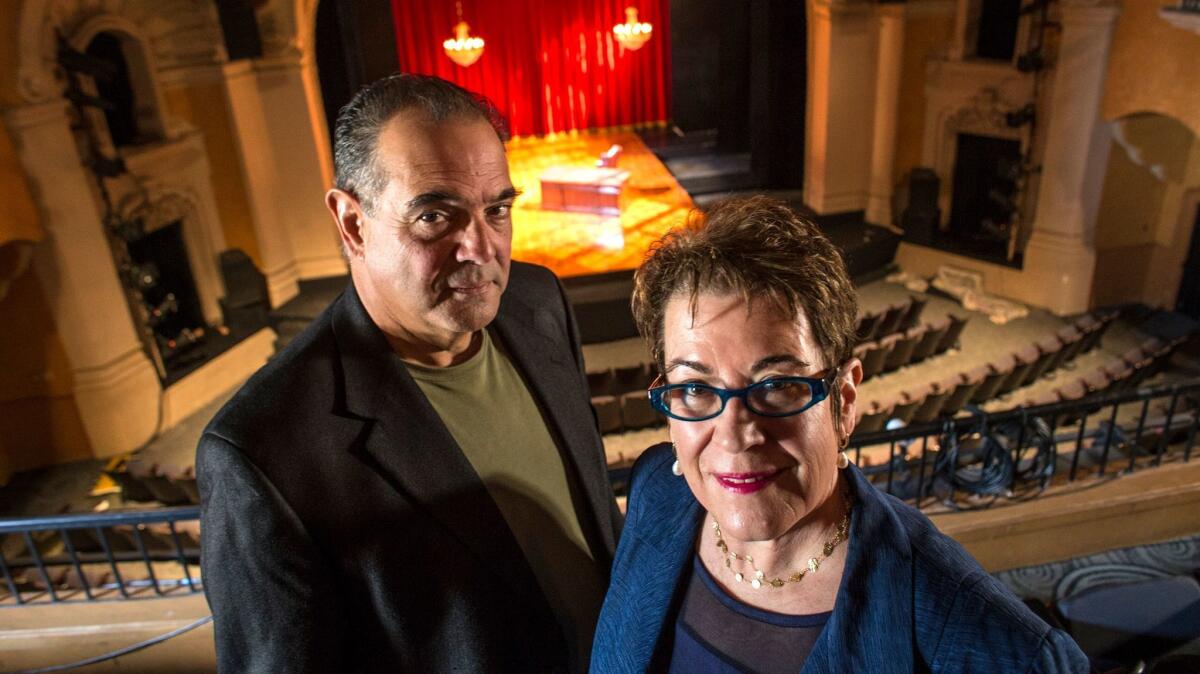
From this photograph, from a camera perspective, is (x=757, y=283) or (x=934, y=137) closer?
(x=757, y=283)

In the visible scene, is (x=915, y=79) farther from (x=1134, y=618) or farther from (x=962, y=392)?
(x=1134, y=618)

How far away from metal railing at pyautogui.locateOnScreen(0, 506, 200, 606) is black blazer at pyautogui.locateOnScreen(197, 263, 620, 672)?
201cm

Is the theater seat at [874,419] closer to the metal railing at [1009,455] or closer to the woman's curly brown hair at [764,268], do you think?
the metal railing at [1009,455]

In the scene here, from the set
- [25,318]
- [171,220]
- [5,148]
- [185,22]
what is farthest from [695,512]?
[185,22]

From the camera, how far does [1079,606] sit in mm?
3887

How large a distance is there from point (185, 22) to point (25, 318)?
375cm

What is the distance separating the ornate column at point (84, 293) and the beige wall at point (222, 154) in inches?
76.3

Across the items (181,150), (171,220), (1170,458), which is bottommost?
(1170,458)

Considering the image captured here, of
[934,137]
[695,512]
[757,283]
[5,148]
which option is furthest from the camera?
[934,137]

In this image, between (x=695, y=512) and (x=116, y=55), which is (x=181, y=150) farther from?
(x=695, y=512)

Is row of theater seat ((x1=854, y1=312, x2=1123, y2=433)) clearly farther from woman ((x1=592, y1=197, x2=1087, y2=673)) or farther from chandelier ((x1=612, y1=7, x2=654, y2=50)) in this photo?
chandelier ((x1=612, y1=7, x2=654, y2=50))

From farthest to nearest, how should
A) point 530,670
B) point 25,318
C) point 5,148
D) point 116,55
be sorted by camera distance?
1. point 116,55
2. point 25,318
3. point 5,148
4. point 530,670

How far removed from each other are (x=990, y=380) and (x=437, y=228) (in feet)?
23.8

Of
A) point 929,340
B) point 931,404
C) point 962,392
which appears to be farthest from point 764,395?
point 929,340
